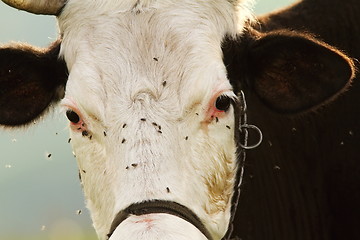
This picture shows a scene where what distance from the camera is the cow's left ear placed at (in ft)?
21.4

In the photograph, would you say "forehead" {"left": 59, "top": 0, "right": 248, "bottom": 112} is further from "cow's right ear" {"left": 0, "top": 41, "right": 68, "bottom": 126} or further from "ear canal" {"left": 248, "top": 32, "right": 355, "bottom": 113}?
"ear canal" {"left": 248, "top": 32, "right": 355, "bottom": 113}

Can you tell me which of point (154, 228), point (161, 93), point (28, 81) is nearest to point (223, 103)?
point (161, 93)

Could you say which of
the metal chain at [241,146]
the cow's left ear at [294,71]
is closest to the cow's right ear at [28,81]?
the metal chain at [241,146]

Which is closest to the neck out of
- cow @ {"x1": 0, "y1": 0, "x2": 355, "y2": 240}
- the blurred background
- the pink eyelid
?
cow @ {"x1": 0, "y1": 0, "x2": 355, "y2": 240}

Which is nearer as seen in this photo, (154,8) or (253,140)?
(154,8)

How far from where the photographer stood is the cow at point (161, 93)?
5.65m

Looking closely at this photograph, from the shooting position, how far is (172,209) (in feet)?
18.0

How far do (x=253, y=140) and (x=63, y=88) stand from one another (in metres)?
1.54

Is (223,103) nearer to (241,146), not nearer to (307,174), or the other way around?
(241,146)

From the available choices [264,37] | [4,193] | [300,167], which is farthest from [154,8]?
[4,193]

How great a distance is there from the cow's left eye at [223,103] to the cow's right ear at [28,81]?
1107mm

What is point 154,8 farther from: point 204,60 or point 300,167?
point 300,167

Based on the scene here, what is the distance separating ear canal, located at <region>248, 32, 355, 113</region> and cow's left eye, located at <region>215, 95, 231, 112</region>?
1.84 feet

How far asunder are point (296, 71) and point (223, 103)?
0.79 meters
